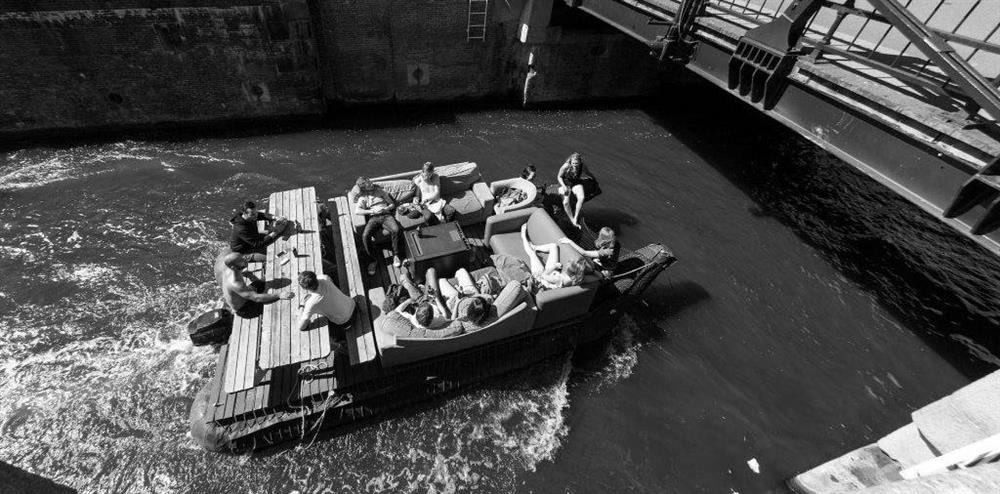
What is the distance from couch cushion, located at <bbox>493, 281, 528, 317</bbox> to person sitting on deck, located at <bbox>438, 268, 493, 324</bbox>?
0.17 meters

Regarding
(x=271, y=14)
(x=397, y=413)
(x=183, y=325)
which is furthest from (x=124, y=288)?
(x=271, y=14)

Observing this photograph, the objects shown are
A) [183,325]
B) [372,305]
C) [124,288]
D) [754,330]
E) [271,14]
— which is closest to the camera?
[372,305]

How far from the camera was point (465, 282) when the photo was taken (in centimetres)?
A: 692

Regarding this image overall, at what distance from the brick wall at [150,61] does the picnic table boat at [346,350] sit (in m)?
7.66

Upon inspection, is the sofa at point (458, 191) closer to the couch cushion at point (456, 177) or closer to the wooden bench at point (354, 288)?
the couch cushion at point (456, 177)

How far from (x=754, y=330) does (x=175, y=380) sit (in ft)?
35.0

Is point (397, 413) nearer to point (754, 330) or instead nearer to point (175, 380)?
point (175, 380)

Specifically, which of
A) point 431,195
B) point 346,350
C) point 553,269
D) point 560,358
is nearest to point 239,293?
point 346,350

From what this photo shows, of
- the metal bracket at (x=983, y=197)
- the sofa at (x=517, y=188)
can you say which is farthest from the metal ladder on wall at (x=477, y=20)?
the metal bracket at (x=983, y=197)

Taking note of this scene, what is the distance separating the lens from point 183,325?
7672 mm

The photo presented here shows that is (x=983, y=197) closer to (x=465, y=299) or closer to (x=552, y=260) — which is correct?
(x=552, y=260)

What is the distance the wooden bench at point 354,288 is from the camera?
6.08 m

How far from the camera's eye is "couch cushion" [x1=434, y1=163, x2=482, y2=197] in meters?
8.90

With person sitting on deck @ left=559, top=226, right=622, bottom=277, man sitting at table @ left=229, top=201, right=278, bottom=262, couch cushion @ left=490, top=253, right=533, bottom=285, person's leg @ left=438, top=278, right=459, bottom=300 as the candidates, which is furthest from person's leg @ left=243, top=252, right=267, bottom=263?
person sitting on deck @ left=559, top=226, right=622, bottom=277
